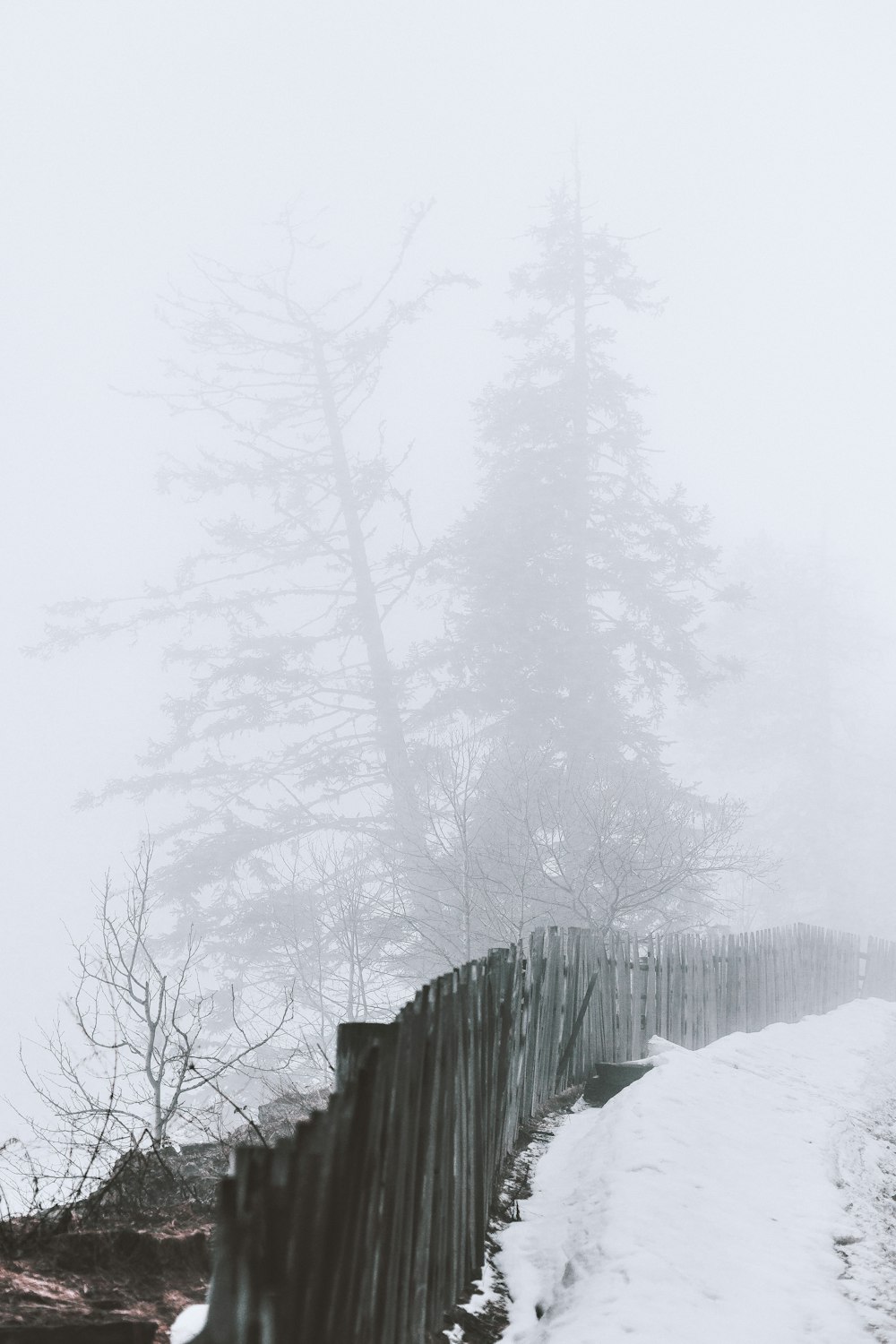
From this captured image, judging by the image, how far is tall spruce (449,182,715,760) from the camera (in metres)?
26.2

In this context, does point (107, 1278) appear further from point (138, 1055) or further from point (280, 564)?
point (280, 564)

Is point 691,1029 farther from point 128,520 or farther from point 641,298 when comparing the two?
point 128,520

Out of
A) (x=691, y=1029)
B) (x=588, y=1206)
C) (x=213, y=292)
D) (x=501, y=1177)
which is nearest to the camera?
(x=588, y=1206)

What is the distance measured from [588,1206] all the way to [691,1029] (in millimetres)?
7302

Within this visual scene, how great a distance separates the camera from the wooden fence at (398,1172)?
193 cm

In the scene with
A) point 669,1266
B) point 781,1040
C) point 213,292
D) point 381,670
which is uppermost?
point 213,292

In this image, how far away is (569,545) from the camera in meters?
28.2

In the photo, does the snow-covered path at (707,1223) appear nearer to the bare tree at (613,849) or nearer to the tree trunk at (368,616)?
the bare tree at (613,849)

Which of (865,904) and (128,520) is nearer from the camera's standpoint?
(865,904)

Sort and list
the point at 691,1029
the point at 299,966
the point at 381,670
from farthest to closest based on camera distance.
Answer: the point at 381,670, the point at 299,966, the point at 691,1029

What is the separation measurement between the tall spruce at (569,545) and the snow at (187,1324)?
21886 mm

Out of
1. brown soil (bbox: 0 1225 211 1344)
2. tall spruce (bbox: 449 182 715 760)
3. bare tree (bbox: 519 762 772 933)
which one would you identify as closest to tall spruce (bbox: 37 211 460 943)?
tall spruce (bbox: 449 182 715 760)

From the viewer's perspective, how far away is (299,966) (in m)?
19.8

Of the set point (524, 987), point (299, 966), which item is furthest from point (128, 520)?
point (524, 987)
